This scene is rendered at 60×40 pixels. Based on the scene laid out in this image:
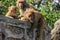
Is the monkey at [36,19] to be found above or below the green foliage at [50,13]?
above

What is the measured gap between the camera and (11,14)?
7031 millimetres

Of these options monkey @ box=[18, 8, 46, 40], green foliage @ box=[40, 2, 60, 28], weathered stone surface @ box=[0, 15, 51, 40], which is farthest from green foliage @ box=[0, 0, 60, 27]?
weathered stone surface @ box=[0, 15, 51, 40]

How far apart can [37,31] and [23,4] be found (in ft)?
2.10

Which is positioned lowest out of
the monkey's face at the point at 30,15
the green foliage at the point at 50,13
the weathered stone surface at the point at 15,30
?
the green foliage at the point at 50,13

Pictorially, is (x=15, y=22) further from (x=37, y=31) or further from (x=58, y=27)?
(x=58, y=27)

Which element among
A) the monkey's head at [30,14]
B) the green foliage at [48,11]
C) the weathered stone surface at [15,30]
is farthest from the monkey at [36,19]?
the green foliage at [48,11]

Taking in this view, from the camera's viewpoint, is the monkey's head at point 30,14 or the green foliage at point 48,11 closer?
the monkey's head at point 30,14

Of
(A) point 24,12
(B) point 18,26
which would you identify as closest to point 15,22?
(B) point 18,26

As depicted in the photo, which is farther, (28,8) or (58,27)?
(58,27)

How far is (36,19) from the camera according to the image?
23.9ft

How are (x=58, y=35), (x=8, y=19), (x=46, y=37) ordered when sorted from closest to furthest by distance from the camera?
(x=8, y=19) → (x=46, y=37) → (x=58, y=35)

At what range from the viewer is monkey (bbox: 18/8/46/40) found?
713cm

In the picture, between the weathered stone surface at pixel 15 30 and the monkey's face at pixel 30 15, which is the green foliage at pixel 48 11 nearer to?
the monkey's face at pixel 30 15

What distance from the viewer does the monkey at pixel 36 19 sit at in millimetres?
7129
